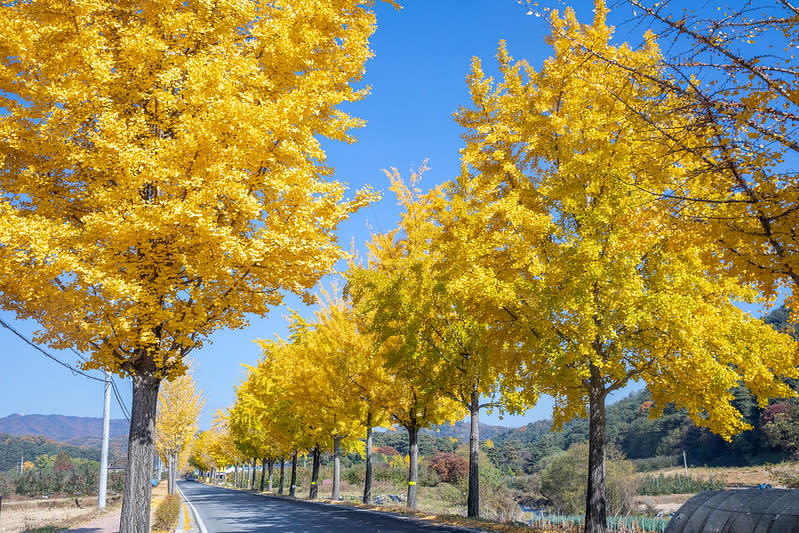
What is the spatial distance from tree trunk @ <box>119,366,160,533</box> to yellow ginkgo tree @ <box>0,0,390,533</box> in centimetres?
2

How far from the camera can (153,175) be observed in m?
6.98

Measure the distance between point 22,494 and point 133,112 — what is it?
5283cm

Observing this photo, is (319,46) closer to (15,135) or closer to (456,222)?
(15,135)

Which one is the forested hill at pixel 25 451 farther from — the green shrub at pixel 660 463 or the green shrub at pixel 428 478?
the green shrub at pixel 660 463

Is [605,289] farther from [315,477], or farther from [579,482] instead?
[315,477]

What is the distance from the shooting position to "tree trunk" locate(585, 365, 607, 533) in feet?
31.7

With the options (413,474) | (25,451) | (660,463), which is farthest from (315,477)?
(25,451)

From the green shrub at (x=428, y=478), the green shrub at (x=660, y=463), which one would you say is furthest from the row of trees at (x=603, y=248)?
the green shrub at (x=660, y=463)

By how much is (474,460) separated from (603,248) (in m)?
8.51

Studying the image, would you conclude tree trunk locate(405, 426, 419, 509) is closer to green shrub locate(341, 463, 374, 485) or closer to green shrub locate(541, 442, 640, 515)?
green shrub locate(541, 442, 640, 515)

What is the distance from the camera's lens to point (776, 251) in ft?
17.3

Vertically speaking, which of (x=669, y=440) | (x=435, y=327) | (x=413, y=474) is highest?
(x=435, y=327)

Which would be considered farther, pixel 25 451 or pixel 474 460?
pixel 25 451

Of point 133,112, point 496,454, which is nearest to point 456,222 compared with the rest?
point 133,112
